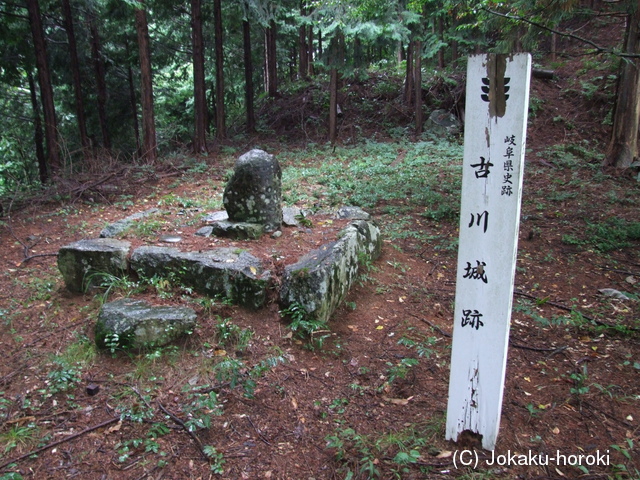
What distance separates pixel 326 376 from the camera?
376cm

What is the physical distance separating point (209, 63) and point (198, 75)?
279 inches

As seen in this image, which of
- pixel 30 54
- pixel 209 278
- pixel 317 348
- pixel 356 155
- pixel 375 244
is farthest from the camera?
pixel 356 155

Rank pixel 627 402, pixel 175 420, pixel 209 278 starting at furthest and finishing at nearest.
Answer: pixel 209 278 → pixel 627 402 → pixel 175 420

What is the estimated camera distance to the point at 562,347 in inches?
165

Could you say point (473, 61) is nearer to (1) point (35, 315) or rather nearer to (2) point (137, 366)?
(2) point (137, 366)

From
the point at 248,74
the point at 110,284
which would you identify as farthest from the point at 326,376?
the point at 248,74

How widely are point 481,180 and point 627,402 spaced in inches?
92.6

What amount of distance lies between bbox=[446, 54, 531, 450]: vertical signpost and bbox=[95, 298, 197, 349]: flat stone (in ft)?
8.04

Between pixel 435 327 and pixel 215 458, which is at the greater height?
pixel 435 327

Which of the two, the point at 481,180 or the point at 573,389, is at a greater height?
the point at 481,180

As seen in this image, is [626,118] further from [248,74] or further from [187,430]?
[248,74]

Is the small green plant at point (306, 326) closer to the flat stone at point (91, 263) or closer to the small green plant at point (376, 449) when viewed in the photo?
the small green plant at point (376, 449)

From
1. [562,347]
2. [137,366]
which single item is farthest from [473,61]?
[137,366]

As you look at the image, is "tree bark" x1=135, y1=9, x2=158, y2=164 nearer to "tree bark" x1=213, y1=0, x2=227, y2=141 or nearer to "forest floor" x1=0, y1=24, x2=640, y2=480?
"tree bark" x1=213, y1=0, x2=227, y2=141
